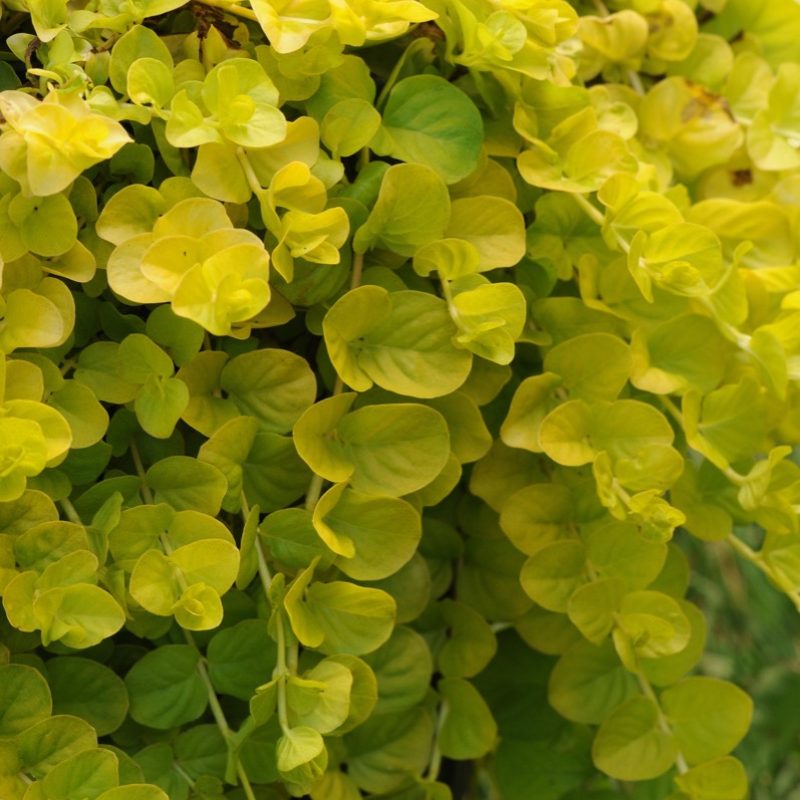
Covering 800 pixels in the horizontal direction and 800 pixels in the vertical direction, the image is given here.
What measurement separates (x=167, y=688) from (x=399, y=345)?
0.15 meters

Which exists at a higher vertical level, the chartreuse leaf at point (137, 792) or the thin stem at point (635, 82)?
the thin stem at point (635, 82)

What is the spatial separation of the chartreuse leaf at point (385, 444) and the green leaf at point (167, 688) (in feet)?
0.30

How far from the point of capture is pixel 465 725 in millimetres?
482

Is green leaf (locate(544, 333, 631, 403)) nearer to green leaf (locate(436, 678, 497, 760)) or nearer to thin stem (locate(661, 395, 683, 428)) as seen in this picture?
thin stem (locate(661, 395, 683, 428))

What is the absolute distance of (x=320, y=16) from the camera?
0.40m

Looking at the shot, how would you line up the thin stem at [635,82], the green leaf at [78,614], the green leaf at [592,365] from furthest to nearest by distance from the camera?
the thin stem at [635,82]
the green leaf at [592,365]
the green leaf at [78,614]

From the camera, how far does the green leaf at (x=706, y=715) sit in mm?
475

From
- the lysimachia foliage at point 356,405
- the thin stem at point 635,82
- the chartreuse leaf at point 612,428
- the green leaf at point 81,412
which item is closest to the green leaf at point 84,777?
the lysimachia foliage at point 356,405

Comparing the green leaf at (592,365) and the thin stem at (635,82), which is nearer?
the green leaf at (592,365)

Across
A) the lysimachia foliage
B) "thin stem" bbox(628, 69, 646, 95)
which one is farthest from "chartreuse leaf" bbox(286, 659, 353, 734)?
"thin stem" bbox(628, 69, 646, 95)

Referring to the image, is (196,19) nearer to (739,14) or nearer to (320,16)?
(320,16)

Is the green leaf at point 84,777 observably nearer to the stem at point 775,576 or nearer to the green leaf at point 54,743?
the green leaf at point 54,743

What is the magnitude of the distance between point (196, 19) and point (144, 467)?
0.59ft

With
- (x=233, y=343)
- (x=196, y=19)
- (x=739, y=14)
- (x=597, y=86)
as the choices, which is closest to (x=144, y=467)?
(x=233, y=343)
